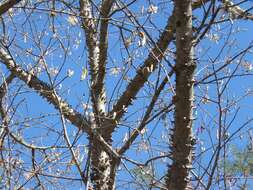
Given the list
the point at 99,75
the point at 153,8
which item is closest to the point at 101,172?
the point at 99,75

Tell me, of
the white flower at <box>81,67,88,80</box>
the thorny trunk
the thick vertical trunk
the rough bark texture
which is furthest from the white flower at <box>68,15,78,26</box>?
the rough bark texture

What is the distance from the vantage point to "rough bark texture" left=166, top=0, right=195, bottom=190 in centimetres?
254

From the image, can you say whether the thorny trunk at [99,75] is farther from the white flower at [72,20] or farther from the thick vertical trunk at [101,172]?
the white flower at [72,20]

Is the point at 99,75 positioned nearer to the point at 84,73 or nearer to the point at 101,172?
the point at 101,172

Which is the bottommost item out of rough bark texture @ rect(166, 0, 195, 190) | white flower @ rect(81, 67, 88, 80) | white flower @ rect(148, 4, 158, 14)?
rough bark texture @ rect(166, 0, 195, 190)

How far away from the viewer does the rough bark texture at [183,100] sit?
254 cm

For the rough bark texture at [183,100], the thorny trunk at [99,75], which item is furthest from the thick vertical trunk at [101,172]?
the rough bark texture at [183,100]

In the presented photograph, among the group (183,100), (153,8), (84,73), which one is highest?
(153,8)

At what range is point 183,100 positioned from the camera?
2.55 m

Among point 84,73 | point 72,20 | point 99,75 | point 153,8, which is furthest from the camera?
point 99,75

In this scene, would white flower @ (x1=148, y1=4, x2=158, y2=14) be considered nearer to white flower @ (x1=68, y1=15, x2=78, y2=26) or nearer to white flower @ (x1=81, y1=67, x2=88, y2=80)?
white flower @ (x1=68, y1=15, x2=78, y2=26)

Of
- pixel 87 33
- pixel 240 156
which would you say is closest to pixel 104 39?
pixel 87 33

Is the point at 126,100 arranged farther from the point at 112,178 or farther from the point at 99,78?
the point at 112,178

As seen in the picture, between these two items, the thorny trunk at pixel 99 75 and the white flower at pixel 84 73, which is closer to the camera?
the white flower at pixel 84 73
